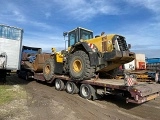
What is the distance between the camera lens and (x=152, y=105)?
823 centimetres

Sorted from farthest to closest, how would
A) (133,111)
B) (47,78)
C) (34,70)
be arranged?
(34,70) → (47,78) → (133,111)

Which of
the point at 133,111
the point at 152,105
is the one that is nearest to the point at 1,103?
the point at 133,111

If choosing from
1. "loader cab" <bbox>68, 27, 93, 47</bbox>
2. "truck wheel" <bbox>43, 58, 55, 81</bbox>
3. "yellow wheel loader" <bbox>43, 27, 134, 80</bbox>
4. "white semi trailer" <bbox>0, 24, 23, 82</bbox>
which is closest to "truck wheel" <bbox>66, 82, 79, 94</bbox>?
"yellow wheel loader" <bbox>43, 27, 134, 80</bbox>

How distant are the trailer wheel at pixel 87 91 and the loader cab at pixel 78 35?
3.02 meters

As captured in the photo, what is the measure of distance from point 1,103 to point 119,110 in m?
4.53

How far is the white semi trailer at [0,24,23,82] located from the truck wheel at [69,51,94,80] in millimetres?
3377

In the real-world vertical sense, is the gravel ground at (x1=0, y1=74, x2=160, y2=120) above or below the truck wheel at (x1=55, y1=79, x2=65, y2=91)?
below

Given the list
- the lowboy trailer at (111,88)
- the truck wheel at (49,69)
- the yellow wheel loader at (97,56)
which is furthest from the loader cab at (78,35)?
the lowboy trailer at (111,88)

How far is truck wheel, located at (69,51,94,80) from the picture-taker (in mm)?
9203

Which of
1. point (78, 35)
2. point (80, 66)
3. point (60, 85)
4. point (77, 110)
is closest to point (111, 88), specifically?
point (77, 110)

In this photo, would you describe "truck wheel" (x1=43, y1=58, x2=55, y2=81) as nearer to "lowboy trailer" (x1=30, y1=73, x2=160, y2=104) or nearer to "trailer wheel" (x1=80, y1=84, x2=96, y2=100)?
"lowboy trailer" (x1=30, y1=73, x2=160, y2=104)

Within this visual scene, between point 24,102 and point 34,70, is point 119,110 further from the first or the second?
point 34,70

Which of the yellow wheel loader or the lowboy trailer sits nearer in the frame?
the lowboy trailer

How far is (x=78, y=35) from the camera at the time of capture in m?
11.1
